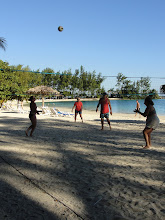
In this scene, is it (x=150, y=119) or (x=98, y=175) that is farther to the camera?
(x=150, y=119)

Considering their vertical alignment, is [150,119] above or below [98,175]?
above

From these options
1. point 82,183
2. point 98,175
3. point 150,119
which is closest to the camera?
point 82,183

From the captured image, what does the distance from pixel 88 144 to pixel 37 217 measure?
3.81 m

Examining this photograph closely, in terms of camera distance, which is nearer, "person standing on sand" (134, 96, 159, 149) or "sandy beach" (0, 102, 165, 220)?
"sandy beach" (0, 102, 165, 220)

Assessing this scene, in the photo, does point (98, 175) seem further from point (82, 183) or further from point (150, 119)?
point (150, 119)

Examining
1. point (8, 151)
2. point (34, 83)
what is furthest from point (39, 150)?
point (34, 83)

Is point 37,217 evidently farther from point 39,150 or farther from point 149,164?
point 39,150

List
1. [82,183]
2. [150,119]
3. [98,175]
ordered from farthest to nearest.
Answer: [150,119]
[98,175]
[82,183]

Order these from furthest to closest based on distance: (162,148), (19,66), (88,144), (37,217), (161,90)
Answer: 1. (19,66)
2. (161,90)
3. (88,144)
4. (162,148)
5. (37,217)

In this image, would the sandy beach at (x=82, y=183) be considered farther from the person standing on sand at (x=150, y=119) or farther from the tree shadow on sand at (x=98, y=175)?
the person standing on sand at (x=150, y=119)

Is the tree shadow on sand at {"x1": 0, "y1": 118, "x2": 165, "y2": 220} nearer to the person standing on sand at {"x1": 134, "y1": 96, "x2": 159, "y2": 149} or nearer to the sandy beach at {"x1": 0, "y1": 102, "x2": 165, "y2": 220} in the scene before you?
the sandy beach at {"x1": 0, "y1": 102, "x2": 165, "y2": 220}

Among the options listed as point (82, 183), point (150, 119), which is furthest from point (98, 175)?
point (150, 119)

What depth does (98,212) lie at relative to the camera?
2.41 m

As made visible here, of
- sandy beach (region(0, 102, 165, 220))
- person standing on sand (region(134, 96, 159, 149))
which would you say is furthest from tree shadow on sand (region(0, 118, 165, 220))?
person standing on sand (region(134, 96, 159, 149))
